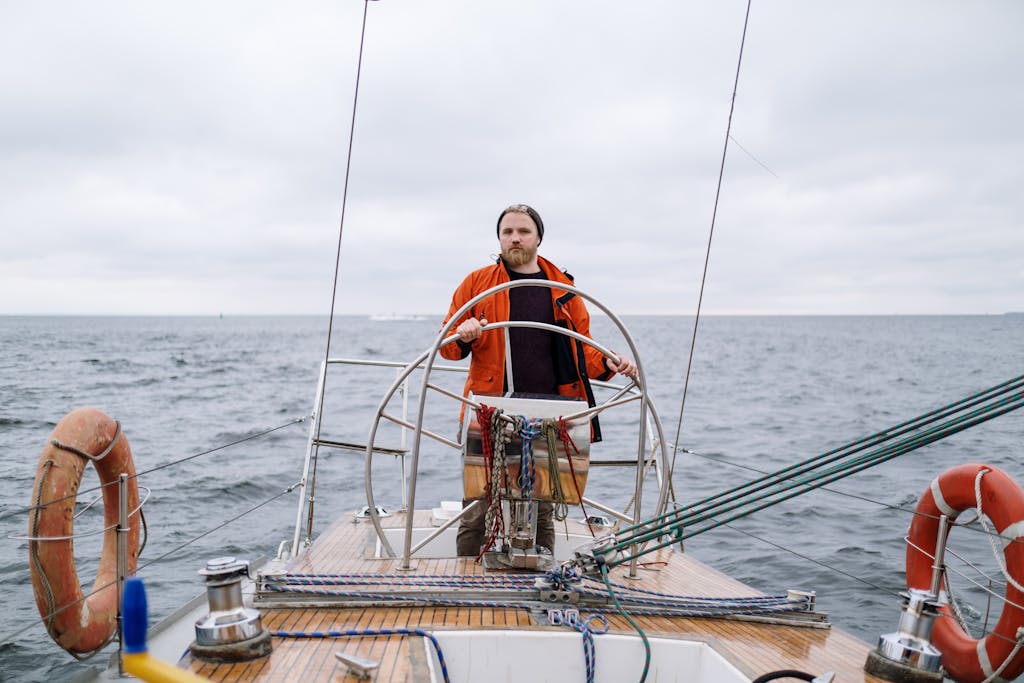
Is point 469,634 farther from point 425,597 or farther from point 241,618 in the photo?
point 241,618

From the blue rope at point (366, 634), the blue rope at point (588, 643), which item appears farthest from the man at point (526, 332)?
the blue rope at point (366, 634)

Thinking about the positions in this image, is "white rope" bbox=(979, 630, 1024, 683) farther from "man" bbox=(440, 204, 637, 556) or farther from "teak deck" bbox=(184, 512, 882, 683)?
"man" bbox=(440, 204, 637, 556)

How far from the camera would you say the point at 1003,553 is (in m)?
3.16

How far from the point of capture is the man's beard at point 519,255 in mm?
3504

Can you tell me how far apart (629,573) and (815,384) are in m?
23.6

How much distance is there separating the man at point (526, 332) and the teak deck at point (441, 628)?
88cm

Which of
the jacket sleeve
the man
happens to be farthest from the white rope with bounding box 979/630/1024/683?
the jacket sleeve

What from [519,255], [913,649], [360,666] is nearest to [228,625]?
[360,666]

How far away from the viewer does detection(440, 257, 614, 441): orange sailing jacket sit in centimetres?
349

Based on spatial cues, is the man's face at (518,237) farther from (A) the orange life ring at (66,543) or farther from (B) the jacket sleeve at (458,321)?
(A) the orange life ring at (66,543)

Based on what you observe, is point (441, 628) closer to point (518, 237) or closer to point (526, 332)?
point (526, 332)

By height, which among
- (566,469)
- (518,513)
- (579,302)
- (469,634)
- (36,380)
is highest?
(579,302)

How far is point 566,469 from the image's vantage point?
310 cm

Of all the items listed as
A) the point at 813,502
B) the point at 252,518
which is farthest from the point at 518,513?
the point at 813,502
